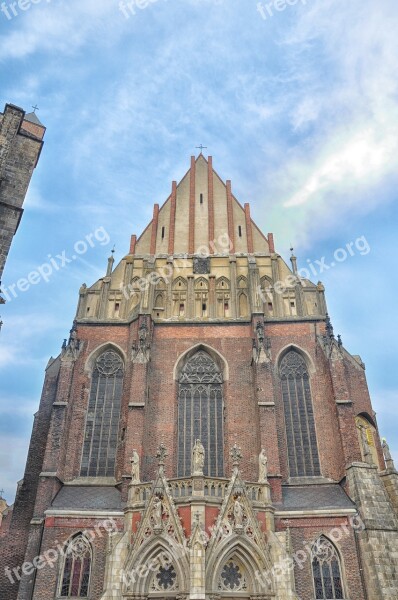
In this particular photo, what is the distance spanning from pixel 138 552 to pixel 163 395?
22.4 feet

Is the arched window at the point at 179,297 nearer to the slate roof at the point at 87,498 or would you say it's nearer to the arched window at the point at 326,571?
the slate roof at the point at 87,498

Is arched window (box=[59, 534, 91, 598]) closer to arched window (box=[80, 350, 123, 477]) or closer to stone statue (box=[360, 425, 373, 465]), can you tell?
arched window (box=[80, 350, 123, 477])

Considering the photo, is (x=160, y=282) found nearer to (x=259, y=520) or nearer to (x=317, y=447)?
(x=317, y=447)

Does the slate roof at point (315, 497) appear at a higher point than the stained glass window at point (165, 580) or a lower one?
higher

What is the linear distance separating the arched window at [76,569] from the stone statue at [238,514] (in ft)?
18.0

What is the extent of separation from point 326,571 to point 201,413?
745 centimetres

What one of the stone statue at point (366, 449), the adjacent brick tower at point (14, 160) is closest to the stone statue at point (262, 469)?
the stone statue at point (366, 449)

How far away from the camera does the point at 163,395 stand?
2066 centimetres

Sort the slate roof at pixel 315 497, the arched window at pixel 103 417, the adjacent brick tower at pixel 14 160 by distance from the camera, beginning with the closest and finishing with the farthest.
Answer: the adjacent brick tower at pixel 14 160
the slate roof at pixel 315 497
the arched window at pixel 103 417

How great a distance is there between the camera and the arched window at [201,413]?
19.5m

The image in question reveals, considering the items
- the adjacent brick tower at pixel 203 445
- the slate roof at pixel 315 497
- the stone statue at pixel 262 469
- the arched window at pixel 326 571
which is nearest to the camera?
the adjacent brick tower at pixel 203 445

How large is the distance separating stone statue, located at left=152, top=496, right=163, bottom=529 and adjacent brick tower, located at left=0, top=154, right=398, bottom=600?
0.22 ft

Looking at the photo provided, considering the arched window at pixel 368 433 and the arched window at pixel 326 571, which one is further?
the arched window at pixel 368 433

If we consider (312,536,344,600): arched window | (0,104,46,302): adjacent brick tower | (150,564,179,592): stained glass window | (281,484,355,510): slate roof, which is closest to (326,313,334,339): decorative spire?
(281,484,355,510): slate roof
